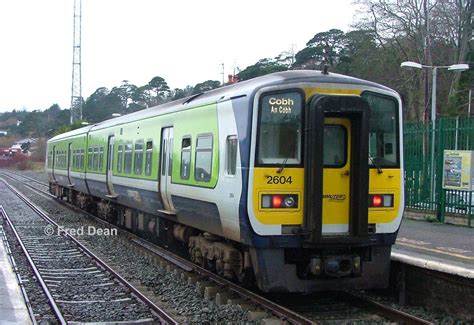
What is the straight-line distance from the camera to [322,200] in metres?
7.87

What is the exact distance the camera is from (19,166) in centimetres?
9106

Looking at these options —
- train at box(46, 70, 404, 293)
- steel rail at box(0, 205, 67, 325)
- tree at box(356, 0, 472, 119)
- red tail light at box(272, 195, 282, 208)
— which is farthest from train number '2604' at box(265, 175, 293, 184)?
tree at box(356, 0, 472, 119)

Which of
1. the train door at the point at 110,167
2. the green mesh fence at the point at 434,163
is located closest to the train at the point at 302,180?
the green mesh fence at the point at 434,163

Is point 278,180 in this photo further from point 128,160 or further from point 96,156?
point 96,156

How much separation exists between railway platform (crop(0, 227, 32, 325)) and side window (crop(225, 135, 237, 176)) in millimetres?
3036

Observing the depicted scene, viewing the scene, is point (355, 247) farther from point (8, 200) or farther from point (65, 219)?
point (8, 200)

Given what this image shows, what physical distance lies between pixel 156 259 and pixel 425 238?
17.3 ft

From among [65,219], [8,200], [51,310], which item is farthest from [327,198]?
[8,200]

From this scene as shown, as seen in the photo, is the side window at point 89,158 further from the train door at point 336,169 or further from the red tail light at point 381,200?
the red tail light at point 381,200

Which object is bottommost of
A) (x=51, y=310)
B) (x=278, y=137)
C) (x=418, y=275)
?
(x=51, y=310)

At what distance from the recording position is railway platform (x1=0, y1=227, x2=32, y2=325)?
287 inches

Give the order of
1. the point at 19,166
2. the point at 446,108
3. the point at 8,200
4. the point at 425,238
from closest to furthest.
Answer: the point at 425,238 < the point at 8,200 < the point at 446,108 < the point at 19,166

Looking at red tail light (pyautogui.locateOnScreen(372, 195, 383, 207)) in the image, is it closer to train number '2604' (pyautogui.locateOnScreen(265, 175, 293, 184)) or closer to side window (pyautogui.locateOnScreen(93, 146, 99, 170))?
train number '2604' (pyautogui.locateOnScreen(265, 175, 293, 184))

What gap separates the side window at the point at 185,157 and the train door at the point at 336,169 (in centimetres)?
274
